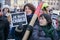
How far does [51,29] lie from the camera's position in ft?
18.3

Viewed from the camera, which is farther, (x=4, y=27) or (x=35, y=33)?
(x=4, y=27)

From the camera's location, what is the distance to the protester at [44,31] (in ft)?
17.9

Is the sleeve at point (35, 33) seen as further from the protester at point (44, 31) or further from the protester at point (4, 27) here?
the protester at point (4, 27)

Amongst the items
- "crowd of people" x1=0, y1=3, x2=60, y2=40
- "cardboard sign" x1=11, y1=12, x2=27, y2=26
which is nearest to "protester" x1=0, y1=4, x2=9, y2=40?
"crowd of people" x1=0, y1=3, x2=60, y2=40

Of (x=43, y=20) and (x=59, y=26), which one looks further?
(x=59, y=26)

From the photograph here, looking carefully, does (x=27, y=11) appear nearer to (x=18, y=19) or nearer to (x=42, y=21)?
(x=18, y=19)

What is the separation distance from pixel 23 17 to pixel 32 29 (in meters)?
1.12

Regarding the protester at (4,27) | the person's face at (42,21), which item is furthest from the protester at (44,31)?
the protester at (4,27)

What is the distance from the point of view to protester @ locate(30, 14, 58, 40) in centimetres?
545

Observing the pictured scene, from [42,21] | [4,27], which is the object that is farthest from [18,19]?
[42,21]

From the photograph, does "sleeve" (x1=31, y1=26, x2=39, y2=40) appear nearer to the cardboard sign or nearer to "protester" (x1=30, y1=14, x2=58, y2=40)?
"protester" (x1=30, y1=14, x2=58, y2=40)

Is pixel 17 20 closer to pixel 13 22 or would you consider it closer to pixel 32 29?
pixel 13 22

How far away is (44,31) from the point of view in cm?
552

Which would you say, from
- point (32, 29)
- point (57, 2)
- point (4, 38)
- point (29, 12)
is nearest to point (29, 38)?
point (32, 29)
